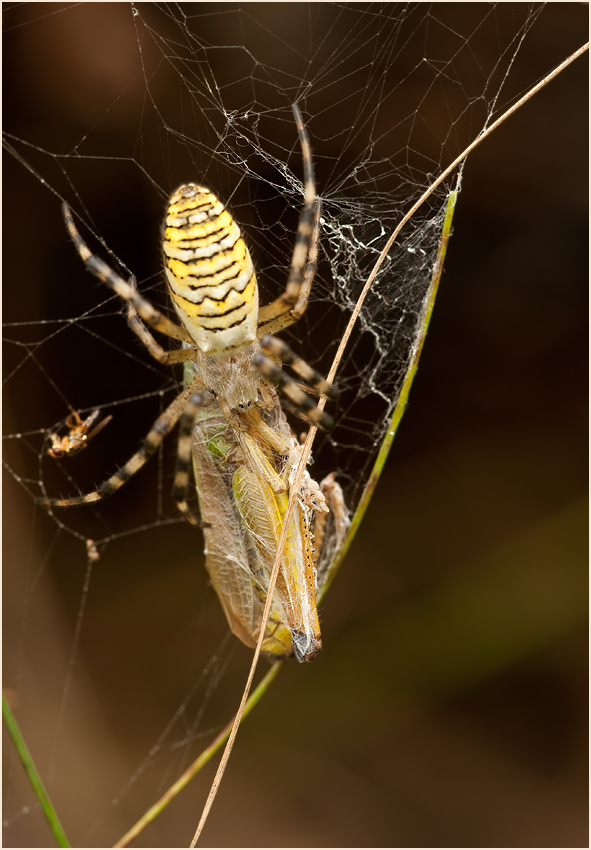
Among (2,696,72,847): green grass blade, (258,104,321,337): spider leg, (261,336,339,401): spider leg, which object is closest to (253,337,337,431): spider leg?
(261,336,339,401): spider leg

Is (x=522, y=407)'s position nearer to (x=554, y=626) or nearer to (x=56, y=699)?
(x=554, y=626)

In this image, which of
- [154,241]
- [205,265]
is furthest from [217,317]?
[154,241]

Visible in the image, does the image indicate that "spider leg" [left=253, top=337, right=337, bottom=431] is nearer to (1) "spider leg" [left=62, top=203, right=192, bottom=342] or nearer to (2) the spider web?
(1) "spider leg" [left=62, top=203, right=192, bottom=342]

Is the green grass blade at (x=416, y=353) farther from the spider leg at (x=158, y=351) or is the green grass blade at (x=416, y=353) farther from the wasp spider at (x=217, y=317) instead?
the spider leg at (x=158, y=351)

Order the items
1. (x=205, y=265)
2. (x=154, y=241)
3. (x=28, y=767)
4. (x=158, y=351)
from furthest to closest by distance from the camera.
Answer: (x=154, y=241) < (x=158, y=351) < (x=28, y=767) < (x=205, y=265)

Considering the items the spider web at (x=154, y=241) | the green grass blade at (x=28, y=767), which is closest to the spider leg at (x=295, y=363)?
the spider web at (x=154, y=241)

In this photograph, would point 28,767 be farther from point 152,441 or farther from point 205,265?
point 205,265

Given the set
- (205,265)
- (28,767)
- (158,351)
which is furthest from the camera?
(158,351)
